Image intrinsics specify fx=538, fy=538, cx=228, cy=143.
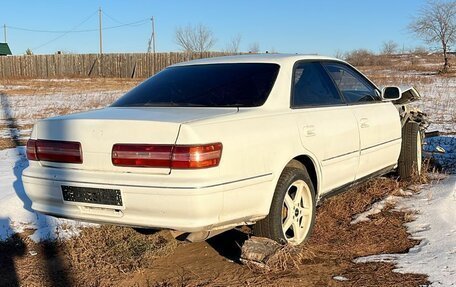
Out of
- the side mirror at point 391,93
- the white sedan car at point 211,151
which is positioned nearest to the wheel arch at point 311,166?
the white sedan car at point 211,151

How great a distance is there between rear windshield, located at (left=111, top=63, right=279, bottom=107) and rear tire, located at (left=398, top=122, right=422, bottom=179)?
245cm

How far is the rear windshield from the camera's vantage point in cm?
406

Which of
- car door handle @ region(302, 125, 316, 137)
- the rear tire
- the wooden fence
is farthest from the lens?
the wooden fence

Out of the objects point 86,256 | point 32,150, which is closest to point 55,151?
point 32,150

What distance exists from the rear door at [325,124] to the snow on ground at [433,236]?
2.48ft

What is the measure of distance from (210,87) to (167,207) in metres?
1.33

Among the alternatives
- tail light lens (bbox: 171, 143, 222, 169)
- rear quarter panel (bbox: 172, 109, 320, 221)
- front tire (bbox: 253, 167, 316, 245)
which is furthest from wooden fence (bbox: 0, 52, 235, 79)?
tail light lens (bbox: 171, 143, 222, 169)

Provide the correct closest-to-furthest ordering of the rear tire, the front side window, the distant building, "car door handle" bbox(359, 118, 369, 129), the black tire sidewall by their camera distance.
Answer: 1. the black tire sidewall
2. "car door handle" bbox(359, 118, 369, 129)
3. the front side window
4. the rear tire
5. the distant building

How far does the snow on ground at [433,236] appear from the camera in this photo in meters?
3.55

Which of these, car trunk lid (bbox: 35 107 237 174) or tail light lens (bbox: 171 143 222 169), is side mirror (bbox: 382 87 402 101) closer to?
car trunk lid (bbox: 35 107 237 174)

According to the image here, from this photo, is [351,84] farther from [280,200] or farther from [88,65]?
[88,65]

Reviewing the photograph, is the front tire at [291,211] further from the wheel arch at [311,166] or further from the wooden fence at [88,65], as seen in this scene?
the wooden fence at [88,65]

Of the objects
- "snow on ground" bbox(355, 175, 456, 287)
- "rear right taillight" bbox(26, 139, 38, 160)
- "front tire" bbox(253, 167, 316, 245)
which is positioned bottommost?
"snow on ground" bbox(355, 175, 456, 287)

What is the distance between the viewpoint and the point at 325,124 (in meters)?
4.34
